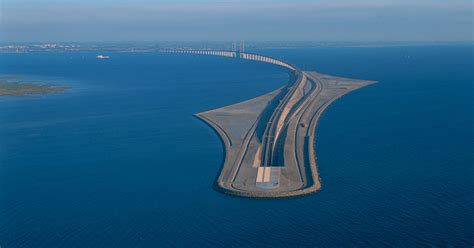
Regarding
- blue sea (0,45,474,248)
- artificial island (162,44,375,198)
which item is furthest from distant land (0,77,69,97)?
artificial island (162,44,375,198)

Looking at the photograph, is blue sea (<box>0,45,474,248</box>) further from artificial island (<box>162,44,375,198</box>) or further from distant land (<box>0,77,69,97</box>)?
distant land (<box>0,77,69,97</box>)

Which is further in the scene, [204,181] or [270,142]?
[270,142]

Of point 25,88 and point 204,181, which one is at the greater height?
point 25,88

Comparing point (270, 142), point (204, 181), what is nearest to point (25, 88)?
point (270, 142)

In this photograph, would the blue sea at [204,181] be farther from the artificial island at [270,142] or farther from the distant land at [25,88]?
the distant land at [25,88]

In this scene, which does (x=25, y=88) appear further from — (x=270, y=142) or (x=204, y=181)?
(x=204, y=181)

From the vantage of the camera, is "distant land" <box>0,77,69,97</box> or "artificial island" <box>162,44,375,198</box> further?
"distant land" <box>0,77,69,97</box>

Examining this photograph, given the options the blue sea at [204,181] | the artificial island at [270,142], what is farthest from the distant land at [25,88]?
the artificial island at [270,142]

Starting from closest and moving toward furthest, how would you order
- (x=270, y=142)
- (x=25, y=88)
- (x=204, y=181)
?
(x=204, y=181) < (x=270, y=142) < (x=25, y=88)

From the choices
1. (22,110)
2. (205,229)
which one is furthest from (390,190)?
(22,110)
